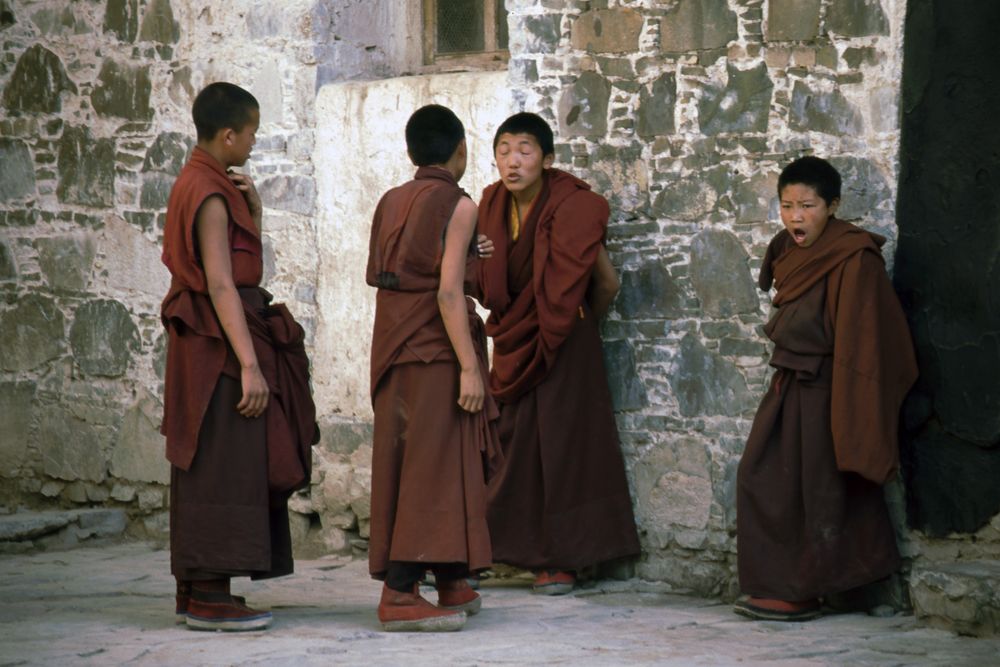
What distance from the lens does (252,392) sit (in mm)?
5125

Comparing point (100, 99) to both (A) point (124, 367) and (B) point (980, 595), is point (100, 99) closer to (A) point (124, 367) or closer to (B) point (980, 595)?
(A) point (124, 367)

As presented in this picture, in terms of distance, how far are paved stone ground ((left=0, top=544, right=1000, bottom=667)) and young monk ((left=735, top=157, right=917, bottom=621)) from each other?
18 cm

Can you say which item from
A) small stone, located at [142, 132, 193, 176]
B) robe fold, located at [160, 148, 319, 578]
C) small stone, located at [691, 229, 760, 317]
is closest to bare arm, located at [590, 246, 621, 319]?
small stone, located at [691, 229, 760, 317]

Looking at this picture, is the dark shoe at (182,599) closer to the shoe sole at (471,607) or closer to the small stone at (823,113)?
the shoe sole at (471,607)

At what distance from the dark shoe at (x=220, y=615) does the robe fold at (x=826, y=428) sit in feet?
5.37

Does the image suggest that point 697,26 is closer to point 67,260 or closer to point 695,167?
point 695,167

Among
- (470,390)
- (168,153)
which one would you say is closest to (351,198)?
(168,153)

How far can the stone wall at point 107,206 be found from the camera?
23.4 ft

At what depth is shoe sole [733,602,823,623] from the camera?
5.52 meters

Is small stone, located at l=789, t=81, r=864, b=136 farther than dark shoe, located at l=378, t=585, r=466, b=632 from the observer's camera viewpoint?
Yes

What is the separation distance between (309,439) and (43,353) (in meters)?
2.84

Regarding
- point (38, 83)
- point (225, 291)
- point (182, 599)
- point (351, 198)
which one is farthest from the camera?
point (38, 83)

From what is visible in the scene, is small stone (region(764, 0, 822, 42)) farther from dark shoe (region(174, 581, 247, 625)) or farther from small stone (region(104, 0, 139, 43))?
small stone (region(104, 0, 139, 43))

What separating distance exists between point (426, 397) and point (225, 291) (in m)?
0.70
